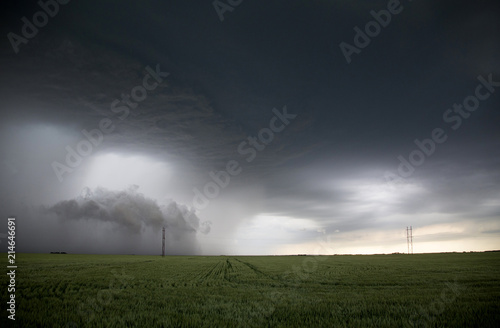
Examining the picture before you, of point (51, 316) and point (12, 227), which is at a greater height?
point (12, 227)

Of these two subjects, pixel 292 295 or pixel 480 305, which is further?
pixel 292 295

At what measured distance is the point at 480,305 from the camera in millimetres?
13062

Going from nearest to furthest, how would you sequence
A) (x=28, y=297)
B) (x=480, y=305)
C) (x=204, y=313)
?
(x=204, y=313), (x=480, y=305), (x=28, y=297)

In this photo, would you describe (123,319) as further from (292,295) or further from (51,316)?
(292,295)

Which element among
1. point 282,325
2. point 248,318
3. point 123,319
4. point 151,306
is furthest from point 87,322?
point 282,325

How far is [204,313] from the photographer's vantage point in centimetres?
1184

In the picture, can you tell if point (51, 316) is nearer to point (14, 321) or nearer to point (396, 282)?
point (14, 321)

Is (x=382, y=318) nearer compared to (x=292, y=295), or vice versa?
(x=382, y=318)

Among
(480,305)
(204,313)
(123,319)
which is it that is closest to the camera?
(123,319)

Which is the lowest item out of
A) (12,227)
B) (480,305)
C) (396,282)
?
(396,282)

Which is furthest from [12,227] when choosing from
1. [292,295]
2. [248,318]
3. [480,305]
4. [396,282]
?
[396,282]

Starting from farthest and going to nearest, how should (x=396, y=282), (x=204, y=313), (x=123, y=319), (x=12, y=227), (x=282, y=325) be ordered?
(x=396, y=282)
(x=12, y=227)
(x=204, y=313)
(x=123, y=319)
(x=282, y=325)

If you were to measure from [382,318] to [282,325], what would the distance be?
13.4ft

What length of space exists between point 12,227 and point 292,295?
597 inches
